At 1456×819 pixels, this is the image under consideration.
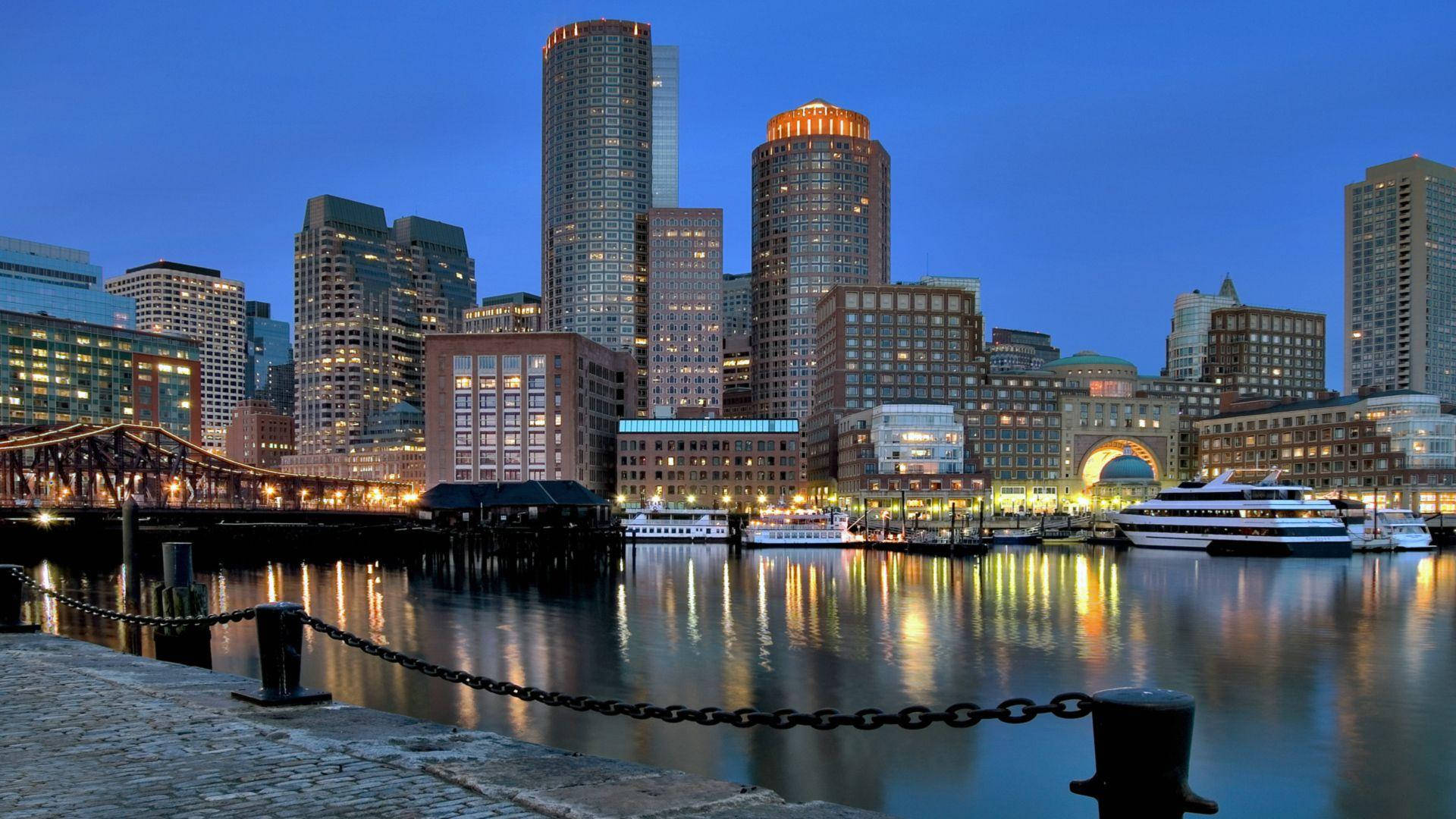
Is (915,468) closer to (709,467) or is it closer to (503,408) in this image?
(709,467)

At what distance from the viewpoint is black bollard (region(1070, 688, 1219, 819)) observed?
745cm

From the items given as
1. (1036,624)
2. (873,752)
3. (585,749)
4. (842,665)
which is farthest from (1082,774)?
(1036,624)

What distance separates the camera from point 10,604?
25.2 m

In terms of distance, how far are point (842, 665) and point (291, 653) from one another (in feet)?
98.6

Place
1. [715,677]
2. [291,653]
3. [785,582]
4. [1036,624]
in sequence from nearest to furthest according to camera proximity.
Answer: [291,653], [715,677], [1036,624], [785,582]

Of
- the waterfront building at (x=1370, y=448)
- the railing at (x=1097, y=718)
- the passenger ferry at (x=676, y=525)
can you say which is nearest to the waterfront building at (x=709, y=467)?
the passenger ferry at (x=676, y=525)

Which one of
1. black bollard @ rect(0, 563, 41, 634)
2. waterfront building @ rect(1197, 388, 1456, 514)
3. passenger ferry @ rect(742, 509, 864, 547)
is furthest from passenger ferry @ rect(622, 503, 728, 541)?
black bollard @ rect(0, 563, 41, 634)

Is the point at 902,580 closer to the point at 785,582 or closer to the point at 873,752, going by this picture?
the point at 785,582

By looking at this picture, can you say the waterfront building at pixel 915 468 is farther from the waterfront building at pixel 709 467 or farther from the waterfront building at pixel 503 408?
the waterfront building at pixel 503 408

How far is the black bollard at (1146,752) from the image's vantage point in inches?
293

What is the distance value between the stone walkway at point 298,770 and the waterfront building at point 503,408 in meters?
148

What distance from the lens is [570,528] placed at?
123000 millimetres

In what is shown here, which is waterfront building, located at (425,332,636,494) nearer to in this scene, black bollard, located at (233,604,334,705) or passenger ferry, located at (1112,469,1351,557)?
passenger ferry, located at (1112,469,1351,557)

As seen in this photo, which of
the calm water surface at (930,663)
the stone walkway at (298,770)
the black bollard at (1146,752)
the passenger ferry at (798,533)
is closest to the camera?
the black bollard at (1146,752)
